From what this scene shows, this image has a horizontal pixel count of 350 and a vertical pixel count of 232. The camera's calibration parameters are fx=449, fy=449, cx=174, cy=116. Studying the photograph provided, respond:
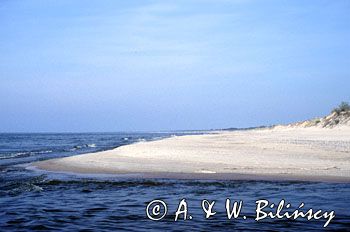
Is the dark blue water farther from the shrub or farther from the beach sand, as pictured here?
the shrub

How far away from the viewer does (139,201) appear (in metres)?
11.2

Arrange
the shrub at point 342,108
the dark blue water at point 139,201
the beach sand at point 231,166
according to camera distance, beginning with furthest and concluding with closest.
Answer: the shrub at point 342,108
the beach sand at point 231,166
the dark blue water at point 139,201

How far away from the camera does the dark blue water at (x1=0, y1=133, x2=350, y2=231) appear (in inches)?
333

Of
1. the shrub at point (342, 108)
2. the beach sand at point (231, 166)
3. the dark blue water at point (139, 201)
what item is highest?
the shrub at point (342, 108)

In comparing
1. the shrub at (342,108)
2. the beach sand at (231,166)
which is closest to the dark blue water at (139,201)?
the beach sand at (231,166)

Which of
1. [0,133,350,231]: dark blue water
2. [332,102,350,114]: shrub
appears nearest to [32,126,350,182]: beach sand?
[0,133,350,231]: dark blue water

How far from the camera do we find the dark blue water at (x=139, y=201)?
8.45 meters

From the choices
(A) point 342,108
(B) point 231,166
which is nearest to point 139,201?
→ (B) point 231,166

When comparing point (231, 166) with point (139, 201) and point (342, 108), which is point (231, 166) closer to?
point (139, 201)

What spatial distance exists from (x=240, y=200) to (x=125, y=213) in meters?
3.01

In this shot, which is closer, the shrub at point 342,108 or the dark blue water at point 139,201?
the dark blue water at point 139,201

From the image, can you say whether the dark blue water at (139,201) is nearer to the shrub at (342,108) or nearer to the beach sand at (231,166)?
the beach sand at (231,166)

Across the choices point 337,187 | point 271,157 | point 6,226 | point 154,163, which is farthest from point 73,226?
point 271,157

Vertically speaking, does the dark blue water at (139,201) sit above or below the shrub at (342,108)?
below
